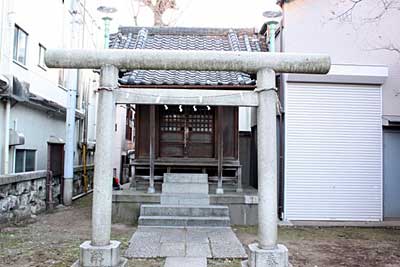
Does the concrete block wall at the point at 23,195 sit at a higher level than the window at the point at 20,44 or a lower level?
lower

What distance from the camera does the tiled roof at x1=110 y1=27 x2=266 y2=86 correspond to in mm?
9906

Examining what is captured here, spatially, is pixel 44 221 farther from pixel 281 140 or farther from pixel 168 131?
pixel 281 140

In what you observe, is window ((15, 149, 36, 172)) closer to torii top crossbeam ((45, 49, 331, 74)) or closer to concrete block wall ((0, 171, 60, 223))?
concrete block wall ((0, 171, 60, 223))

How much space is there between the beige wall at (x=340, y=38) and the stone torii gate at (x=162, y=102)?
17.3 feet

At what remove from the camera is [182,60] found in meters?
5.72

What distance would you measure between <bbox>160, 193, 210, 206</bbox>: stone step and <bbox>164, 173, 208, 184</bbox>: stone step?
2.50 feet

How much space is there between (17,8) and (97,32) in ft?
29.6

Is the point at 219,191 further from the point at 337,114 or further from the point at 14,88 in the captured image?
the point at 14,88

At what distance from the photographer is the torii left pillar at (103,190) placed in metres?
5.46

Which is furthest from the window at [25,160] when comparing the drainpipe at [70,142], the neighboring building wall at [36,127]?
the drainpipe at [70,142]

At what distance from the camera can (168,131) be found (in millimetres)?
11719

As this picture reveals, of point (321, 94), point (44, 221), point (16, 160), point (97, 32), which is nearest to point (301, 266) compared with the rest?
point (321, 94)

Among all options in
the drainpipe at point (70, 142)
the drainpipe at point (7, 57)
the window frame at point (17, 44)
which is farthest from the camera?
the drainpipe at point (70, 142)

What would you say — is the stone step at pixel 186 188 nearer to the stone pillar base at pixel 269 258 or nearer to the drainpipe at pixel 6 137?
the drainpipe at pixel 6 137
